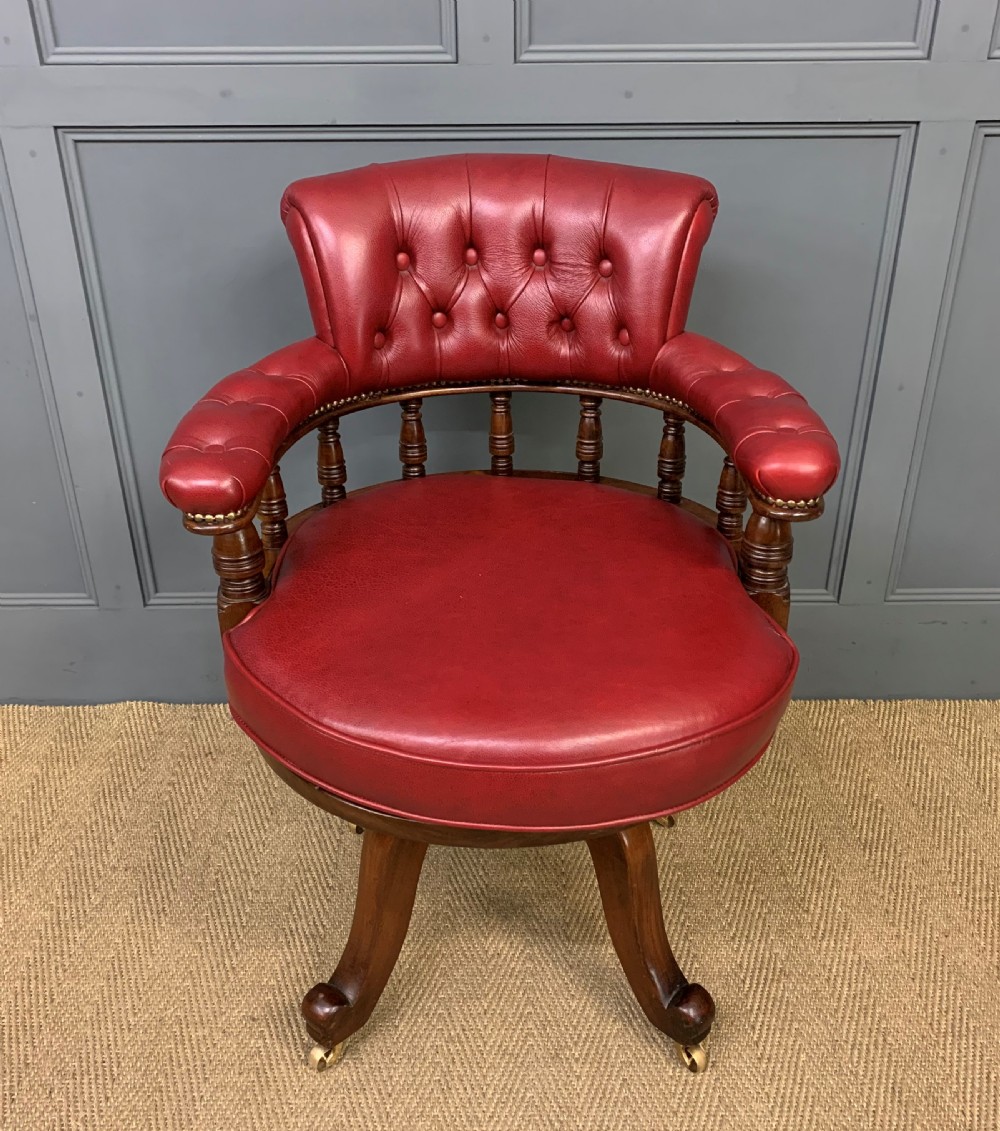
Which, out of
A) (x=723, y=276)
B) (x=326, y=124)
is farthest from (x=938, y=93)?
(x=326, y=124)

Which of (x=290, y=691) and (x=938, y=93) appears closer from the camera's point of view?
(x=290, y=691)

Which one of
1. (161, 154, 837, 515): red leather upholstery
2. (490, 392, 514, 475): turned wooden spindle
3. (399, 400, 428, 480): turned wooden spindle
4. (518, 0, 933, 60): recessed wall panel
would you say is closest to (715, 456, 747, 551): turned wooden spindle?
(161, 154, 837, 515): red leather upholstery

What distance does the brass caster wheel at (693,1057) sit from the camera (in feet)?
3.75

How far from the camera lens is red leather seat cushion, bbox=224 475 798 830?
0.87 m

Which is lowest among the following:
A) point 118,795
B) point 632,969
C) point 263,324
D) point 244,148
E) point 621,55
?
point 118,795

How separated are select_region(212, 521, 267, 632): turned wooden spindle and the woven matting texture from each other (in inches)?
21.7

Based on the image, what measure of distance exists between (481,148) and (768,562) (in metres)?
0.83

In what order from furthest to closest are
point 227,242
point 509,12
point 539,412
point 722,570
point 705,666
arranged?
point 539,412 → point 227,242 → point 509,12 → point 722,570 → point 705,666

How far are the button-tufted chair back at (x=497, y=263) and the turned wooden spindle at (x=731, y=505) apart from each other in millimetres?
184

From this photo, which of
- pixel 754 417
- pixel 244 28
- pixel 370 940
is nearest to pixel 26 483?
pixel 244 28

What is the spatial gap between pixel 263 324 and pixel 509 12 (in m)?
0.60

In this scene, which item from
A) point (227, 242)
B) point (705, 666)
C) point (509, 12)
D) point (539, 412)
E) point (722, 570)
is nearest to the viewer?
point (705, 666)

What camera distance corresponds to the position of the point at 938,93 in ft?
4.58

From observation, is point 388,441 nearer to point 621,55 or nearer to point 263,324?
point 263,324
